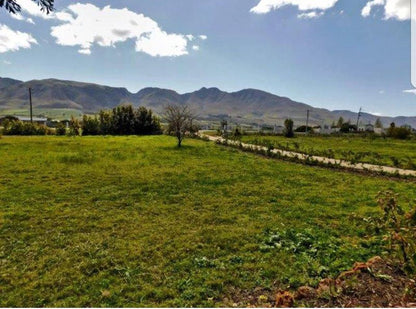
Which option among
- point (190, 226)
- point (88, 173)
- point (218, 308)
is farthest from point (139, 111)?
point (218, 308)

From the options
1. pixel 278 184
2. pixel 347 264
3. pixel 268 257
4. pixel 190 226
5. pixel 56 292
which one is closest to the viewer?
pixel 56 292

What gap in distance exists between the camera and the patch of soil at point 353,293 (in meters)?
2.72

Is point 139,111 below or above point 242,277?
above

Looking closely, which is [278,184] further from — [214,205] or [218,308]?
[218,308]

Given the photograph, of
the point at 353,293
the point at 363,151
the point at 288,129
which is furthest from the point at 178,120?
the point at 288,129

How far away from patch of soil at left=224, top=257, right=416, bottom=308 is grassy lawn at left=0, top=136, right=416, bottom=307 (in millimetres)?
316

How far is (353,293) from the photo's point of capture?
115 inches

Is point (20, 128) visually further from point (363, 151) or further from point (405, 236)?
point (405, 236)

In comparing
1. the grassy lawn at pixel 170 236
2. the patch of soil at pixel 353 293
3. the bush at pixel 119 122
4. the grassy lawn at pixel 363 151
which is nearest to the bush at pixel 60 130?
the bush at pixel 119 122

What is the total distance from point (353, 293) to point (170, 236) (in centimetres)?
306

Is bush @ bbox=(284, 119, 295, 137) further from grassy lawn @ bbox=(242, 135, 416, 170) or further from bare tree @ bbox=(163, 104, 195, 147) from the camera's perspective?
bare tree @ bbox=(163, 104, 195, 147)

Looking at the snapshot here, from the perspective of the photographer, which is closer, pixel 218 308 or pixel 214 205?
pixel 218 308

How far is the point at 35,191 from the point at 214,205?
5.11 meters

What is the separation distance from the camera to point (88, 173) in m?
10.5
